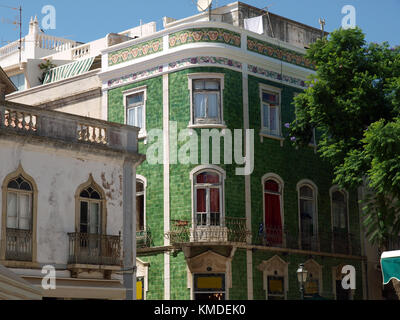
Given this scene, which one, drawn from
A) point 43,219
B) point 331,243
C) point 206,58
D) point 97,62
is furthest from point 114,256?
point 97,62

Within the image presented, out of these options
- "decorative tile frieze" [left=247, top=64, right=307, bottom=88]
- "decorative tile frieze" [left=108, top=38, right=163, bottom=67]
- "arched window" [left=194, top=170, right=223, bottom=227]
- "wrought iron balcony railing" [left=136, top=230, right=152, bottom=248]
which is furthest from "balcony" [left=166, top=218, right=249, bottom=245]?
"decorative tile frieze" [left=108, top=38, right=163, bottom=67]

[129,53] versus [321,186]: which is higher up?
[129,53]

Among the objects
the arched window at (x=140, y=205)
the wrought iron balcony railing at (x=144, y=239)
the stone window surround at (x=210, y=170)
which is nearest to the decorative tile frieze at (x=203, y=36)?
the stone window surround at (x=210, y=170)

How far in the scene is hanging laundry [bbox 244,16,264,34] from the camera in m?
33.7

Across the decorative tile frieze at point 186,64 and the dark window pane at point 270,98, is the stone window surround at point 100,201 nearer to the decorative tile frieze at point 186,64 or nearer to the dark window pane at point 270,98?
the decorative tile frieze at point 186,64

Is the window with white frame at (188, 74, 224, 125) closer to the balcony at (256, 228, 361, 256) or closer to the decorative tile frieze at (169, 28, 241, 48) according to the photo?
the decorative tile frieze at (169, 28, 241, 48)

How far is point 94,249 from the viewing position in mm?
23141

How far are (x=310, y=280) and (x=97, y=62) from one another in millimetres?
13137

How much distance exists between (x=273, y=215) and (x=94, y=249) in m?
9.63

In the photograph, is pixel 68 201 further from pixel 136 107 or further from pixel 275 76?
pixel 275 76

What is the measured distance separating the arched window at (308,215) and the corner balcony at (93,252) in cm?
1030

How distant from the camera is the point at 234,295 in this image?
28.4 meters

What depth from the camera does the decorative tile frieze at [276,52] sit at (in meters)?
31.2

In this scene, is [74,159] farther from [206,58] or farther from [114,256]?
[206,58]
